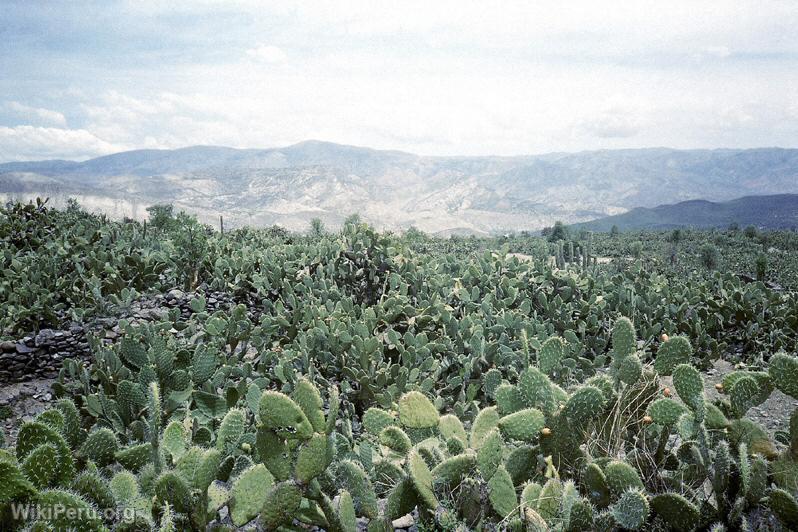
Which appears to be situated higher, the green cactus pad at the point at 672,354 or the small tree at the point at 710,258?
the green cactus pad at the point at 672,354

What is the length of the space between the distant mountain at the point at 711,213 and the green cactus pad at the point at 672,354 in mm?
132352

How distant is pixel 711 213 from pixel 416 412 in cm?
16979

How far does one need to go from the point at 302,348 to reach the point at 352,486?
2239mm

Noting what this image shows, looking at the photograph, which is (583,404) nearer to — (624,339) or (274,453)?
(624,339)

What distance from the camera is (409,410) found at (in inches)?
93.2

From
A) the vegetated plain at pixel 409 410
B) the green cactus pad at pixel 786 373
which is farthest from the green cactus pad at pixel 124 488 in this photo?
the green cactus pad at pixel 786 373

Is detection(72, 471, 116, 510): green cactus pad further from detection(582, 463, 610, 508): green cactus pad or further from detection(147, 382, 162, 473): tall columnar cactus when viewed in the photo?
detection(582, 463, 610, 508): green cactus pad

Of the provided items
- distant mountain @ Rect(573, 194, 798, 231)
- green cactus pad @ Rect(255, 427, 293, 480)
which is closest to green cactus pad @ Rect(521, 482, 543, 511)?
green cactus pad @ Rect(255, 427, 293, 480)

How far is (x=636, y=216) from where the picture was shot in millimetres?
155625

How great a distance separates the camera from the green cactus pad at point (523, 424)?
2232 millimetres

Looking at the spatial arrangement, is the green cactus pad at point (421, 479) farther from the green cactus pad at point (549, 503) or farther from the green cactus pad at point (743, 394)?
the green cactus pad at point (743, 394)

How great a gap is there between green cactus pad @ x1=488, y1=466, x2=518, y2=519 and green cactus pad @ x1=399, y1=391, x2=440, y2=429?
1.31 ft

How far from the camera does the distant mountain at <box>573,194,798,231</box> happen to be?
132 metres

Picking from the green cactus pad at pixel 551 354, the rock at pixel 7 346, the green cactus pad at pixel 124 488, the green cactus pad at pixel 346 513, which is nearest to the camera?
the green cactus pad at pixel 124 488
